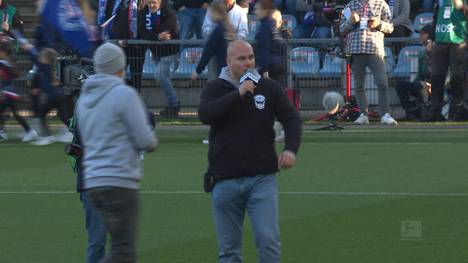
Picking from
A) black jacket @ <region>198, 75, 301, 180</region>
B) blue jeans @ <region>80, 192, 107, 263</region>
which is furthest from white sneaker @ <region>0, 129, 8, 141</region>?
black jacket @ <region>198, 75, 301, 180</region>

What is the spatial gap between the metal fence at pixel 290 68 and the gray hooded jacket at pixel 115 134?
570 inches

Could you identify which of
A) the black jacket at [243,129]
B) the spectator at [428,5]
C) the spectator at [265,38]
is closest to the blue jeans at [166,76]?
the spectator at [265,38]

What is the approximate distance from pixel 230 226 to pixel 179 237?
3.01m

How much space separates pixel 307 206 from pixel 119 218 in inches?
216

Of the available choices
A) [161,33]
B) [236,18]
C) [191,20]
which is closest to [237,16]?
[236,18]

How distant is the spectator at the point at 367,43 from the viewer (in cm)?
2166

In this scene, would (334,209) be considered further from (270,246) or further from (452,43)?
(452,43)

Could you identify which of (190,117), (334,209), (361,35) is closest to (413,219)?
(334,209)

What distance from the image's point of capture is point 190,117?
23.5 m

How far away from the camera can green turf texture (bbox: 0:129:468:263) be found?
448 inches

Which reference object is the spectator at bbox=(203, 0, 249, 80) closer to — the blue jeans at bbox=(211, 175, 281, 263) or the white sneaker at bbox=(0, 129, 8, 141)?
the white sneaker at bbox=(0, 129, 8, 141)

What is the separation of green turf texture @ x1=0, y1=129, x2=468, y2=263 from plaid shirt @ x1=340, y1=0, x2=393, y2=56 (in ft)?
6.89

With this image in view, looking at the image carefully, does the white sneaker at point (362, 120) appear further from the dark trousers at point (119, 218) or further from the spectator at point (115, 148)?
the dark trousers at point (119, 218)

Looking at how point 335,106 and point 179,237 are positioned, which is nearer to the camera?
point 179,237
